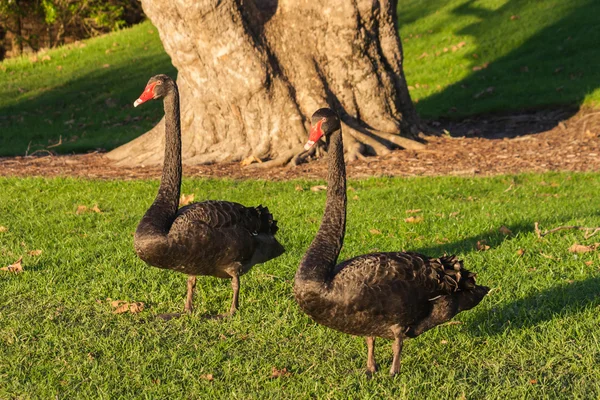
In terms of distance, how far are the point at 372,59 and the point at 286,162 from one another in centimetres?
243

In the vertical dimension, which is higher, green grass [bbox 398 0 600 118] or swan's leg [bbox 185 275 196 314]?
swan's leg [bbox 185 275 196 314]

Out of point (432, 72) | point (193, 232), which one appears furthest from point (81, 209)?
point (432, 72)

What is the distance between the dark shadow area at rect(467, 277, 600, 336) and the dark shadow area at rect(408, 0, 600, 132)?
9.52 meters

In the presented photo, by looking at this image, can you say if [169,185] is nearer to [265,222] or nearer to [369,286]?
[265,222]

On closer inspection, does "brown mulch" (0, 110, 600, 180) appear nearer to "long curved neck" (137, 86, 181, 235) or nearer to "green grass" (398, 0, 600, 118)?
"green grass" (398, 0, 600, 118)

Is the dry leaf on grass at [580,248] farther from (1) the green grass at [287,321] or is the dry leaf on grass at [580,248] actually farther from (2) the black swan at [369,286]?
(2) the black swan at [369,286]

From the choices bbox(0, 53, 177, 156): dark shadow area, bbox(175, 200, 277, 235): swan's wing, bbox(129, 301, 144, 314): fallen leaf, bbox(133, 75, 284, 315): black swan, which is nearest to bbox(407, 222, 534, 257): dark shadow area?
bbox(133, 75, 284, 315): black swan

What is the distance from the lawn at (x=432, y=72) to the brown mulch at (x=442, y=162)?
7.31 ft

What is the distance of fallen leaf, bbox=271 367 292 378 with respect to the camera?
506cm

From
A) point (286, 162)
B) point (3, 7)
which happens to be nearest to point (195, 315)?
point (286, 162)

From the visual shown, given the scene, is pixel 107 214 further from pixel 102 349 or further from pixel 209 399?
pixel 209 399

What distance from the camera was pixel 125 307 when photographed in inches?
251

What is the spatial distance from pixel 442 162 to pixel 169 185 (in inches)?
263

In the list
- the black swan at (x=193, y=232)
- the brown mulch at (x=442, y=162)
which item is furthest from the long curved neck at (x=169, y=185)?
the brown mulch at (x=442, y=162)
